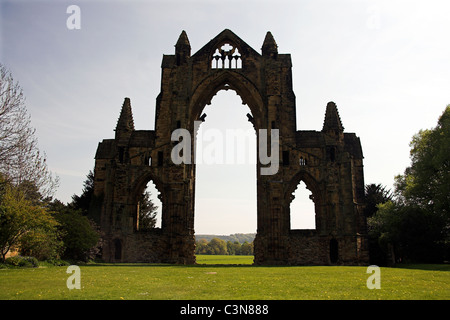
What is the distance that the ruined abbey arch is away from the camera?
97.7 feet

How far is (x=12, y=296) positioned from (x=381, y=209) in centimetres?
3206

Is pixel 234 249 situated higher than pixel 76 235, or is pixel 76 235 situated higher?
pixel 76 235

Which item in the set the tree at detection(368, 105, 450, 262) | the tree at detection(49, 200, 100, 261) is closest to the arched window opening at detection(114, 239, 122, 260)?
the tree at detection(49, 200, 100, 261)

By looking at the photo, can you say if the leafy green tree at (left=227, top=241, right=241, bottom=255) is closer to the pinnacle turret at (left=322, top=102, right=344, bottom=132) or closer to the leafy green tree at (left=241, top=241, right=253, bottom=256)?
the leafy green tree at (left=241, top=241, right=253, bottom=256)

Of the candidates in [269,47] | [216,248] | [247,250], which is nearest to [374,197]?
[269,47]

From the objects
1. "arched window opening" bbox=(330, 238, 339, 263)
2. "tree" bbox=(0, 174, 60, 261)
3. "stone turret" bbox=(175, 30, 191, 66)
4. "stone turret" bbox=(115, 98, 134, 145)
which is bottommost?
"arched window opening" bbox=(330, 238, 339, 263)

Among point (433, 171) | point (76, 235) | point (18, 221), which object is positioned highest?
point (433, 171)

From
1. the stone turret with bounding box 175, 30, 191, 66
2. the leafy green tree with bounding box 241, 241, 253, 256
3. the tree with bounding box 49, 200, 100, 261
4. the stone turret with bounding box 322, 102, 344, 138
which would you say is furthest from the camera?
the leafy green tree with bounding box 241, 241, 253, 256

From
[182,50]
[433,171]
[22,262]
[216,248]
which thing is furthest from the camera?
[216,248]

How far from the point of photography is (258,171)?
32531mm

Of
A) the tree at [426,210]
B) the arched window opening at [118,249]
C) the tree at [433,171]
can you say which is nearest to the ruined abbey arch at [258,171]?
the arched window opening at [118,249]

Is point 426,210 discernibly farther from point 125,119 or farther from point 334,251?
point 125,119
